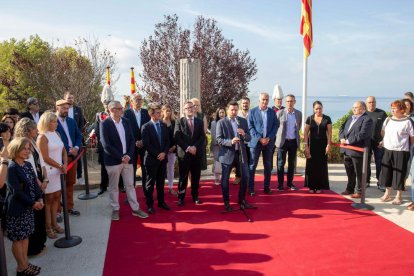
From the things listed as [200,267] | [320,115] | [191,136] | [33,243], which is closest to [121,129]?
[191,136]

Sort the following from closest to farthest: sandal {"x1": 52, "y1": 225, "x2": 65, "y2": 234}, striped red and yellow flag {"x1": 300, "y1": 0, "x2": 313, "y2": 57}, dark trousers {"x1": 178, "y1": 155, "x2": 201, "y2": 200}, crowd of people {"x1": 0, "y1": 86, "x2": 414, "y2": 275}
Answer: crowd of people {"x1": 0, "y1": 86, "x2": 414, "y2": 275} → sandal {"x1": 52, "y1": 225, "x2": 65, "y2": 234} → dark trousers {"x1": 178, "y1": 155, "x2": 201, "y2": 200} → striped red and yellow flag {"x1": 300, "y1": 0, "x2": 313, "y2": 57}

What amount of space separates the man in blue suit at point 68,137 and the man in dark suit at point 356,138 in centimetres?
502

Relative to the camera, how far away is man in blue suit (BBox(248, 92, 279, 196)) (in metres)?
6.91

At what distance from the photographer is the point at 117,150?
17.9 ft

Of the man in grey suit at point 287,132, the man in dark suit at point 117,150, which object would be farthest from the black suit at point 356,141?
the man in dark suit at point 117,150

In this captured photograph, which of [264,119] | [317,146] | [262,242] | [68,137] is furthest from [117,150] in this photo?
[317,146]

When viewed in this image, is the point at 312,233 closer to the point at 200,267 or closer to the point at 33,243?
the point at 200,267

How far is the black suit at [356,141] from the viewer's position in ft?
21.0

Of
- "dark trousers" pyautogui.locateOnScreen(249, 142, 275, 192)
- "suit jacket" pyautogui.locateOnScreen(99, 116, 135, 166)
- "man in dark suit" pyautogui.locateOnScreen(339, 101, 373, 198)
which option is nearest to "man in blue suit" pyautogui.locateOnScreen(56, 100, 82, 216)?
"suit jacket" pyautogui.locateOnScreen(99, 116, 135, 166)

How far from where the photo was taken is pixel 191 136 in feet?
20.4

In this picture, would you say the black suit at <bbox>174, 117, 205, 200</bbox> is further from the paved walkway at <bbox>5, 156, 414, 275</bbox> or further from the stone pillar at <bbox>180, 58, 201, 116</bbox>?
the stone pillar at <bbox>180, 58, 201, 116</bbox>

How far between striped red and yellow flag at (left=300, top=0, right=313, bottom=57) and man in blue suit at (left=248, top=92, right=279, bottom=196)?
462cm

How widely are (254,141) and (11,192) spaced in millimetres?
4564

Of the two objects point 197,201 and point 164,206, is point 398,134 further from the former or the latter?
point 164,206
